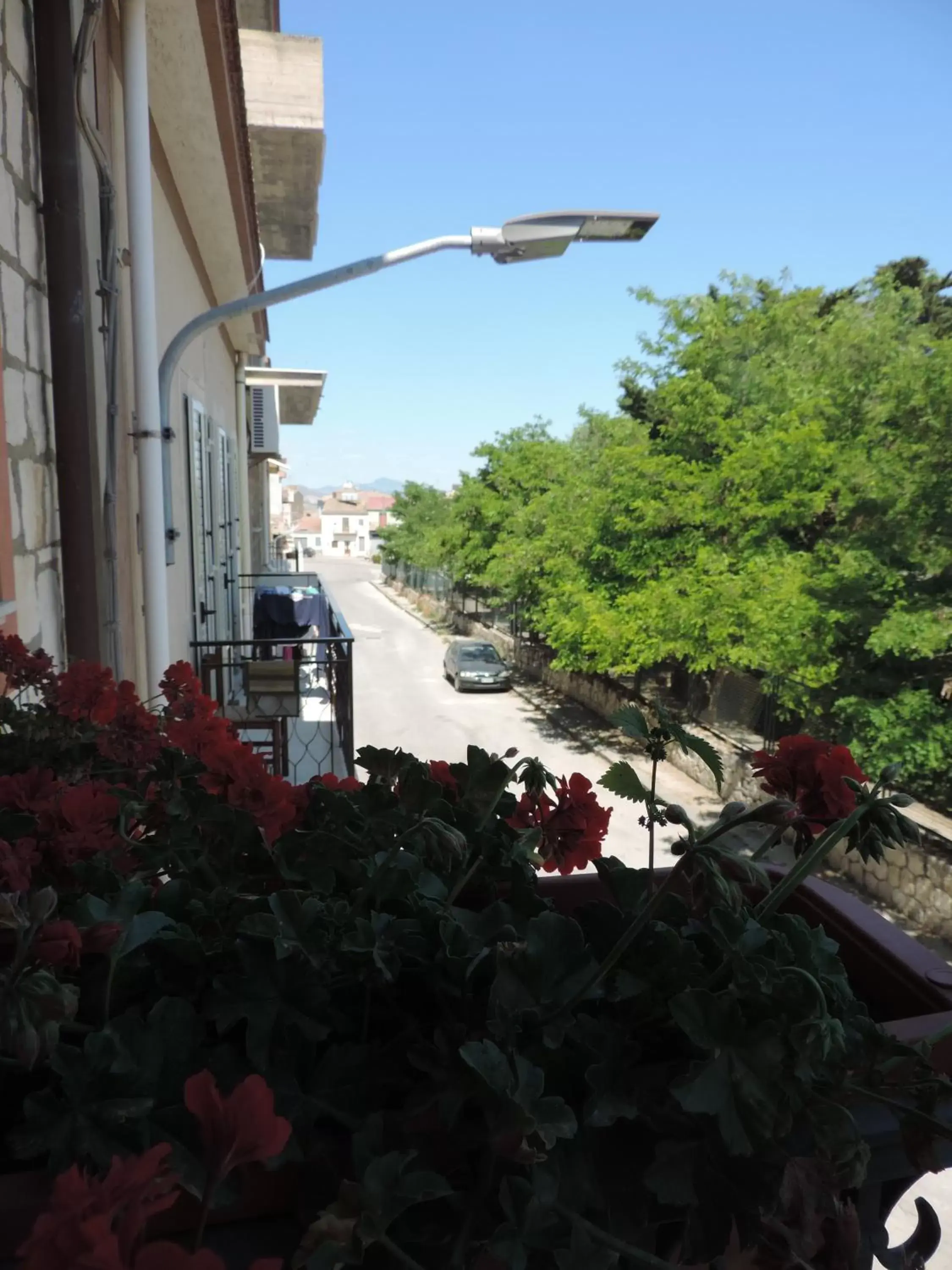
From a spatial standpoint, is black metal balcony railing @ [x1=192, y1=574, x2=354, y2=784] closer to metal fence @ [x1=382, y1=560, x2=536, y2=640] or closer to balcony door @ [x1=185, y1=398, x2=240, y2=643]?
balcony door @ [x1=185, y1=398, x2=240, y2=643]

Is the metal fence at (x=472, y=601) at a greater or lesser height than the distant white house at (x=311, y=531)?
lesser

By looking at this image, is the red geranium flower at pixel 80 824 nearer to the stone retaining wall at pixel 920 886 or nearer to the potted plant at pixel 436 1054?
the potted plant at pixel 436 1054

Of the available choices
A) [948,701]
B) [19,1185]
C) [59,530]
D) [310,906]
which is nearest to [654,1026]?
[310,906]

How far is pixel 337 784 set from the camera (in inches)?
48.8

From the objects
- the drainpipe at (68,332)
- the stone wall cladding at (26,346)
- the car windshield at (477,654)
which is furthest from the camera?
the car windshield at (477,654)

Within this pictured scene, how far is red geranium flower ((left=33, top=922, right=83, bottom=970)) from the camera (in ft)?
Result: 2.20

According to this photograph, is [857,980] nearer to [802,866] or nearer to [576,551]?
[802,866]

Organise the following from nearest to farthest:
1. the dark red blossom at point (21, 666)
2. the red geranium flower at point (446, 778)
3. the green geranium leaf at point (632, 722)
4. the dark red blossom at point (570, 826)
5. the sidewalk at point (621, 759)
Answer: the green geranium leaf at point (632, 722) < the dark red blossom at point (570, 826) < the red geranium flower at point (446, 778) < the dark red blossom at point (21, 666) < the sidewalk at point (621, 759)

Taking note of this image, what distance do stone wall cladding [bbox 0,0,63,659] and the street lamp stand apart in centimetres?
105

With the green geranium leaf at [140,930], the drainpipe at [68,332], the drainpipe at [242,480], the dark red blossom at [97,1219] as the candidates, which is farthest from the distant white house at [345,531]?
the dark red blossom at [97,1219]

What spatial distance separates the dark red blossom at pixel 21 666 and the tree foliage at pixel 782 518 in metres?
8.21

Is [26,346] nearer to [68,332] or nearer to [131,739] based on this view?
[68,332]

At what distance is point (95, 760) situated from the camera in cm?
138

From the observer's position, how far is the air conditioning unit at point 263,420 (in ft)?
39.4
